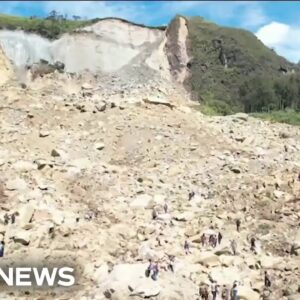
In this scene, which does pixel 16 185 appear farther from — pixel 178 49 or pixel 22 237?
pixel 178 49

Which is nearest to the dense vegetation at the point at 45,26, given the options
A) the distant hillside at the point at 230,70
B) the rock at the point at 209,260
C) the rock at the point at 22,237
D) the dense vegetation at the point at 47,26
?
the dense vegetation at the point at 47,26

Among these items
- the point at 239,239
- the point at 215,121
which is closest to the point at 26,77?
the point at 215,121

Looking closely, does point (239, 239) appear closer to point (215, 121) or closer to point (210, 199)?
point (210, 199)

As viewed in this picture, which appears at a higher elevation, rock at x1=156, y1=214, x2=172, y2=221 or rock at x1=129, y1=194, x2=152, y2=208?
rock at x1=129, y1=194, x2=152, y2=208

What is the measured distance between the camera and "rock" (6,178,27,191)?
24000mm

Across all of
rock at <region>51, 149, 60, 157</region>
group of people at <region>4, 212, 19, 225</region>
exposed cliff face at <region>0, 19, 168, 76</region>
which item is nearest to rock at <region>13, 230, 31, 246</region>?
group of people at <region>4, 212, 19, 225</region>

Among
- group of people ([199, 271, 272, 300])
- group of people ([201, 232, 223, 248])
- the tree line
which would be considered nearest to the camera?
group of people ([199, 271, 272, 300])

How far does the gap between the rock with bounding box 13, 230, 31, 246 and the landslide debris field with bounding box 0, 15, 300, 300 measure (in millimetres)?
29

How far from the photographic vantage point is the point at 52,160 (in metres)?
26.5

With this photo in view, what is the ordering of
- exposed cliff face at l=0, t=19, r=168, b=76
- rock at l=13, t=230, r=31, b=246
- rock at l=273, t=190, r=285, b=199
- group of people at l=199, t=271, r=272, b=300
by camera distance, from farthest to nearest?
exposed cliff face at l=0, t=19, r=168, b=76, rock at l=273, t=190, r=285, b=199, rock at l=13, t=230, r=31, b=246, group of people at l=199, t=271, r=272, b=300

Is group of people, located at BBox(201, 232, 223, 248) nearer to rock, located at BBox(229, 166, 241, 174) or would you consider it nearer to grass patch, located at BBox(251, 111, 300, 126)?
rock, located at BBox(229, 166, 241, 174)

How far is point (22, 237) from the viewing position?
21.0 meters

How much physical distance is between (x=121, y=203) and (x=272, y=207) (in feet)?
16.2


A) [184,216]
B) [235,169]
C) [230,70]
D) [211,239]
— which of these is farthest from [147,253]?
[230,70]
